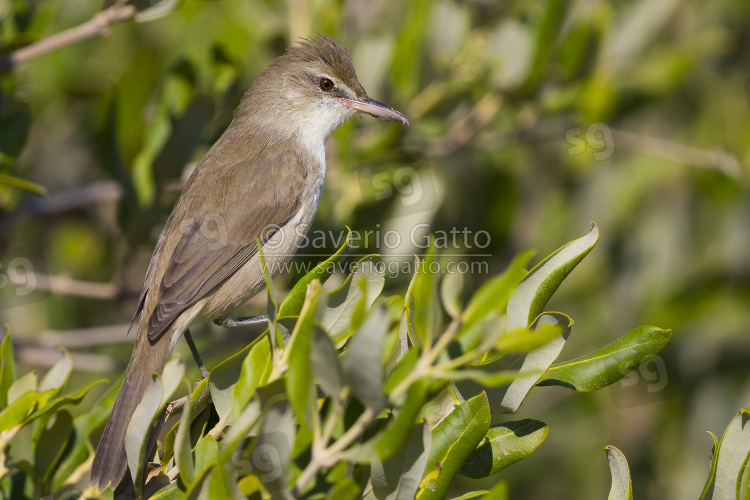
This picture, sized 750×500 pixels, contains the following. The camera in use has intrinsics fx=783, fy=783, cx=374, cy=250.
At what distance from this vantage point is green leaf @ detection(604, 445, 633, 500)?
2.02 m

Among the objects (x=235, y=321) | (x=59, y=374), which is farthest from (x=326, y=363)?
(x=235, y=321)

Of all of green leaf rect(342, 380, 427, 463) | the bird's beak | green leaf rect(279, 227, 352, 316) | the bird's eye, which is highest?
the bird's eye

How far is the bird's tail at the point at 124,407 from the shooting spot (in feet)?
8.31

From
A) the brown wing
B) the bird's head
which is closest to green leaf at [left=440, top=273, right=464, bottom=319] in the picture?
the brown wing

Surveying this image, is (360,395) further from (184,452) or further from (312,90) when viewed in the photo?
(312,90)

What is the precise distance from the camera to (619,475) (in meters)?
2.05

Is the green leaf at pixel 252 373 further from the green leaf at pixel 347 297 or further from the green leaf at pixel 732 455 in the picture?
the green leaf at pixel 732 455

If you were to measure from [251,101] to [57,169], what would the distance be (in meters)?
1.75

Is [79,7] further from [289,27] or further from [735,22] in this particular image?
[735,22]

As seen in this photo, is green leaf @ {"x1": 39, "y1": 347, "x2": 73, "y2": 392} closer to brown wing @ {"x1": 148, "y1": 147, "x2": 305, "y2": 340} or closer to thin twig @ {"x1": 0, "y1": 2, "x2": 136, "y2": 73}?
brown wing @ {"x1": 148, "y1": 147, "x2": 305, "y2": 340}

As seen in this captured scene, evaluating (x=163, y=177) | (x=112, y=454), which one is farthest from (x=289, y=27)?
(x=112, y=454)

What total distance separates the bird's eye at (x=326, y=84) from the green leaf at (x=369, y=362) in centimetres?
298

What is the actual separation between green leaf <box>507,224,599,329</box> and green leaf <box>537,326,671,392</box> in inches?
7.4

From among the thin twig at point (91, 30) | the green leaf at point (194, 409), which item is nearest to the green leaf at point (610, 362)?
the green leaf at point (194, 409)
